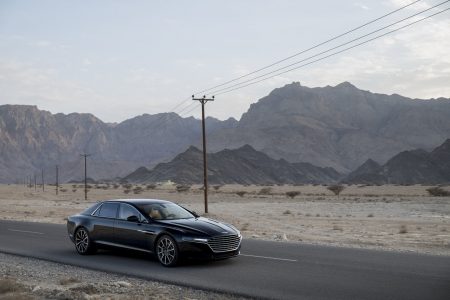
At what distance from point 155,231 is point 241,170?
141 metres

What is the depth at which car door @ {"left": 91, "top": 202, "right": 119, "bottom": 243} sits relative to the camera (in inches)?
538

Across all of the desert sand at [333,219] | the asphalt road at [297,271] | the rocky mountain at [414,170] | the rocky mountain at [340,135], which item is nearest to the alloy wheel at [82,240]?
the asphalt road at [297,271]

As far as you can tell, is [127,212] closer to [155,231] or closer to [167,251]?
[155,231]

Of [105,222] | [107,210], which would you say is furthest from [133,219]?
[107,210]

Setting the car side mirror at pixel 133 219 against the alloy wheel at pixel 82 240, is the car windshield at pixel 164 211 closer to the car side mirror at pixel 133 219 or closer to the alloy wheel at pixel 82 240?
the car side mirror at pixel 133 219

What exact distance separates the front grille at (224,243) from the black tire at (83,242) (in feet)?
12.4

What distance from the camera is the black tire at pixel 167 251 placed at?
12.1 m

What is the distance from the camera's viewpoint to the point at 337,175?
15750cm

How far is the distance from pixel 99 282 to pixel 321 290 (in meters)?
4.04

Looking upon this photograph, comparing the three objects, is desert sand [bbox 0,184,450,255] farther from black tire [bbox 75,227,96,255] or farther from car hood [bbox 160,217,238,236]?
black tire [bbox 75,227,96,255]

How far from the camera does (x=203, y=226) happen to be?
484 inches

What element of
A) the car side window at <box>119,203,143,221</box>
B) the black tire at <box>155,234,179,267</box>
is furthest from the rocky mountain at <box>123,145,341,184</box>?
the black tire at <box>155,234,179,267</box>

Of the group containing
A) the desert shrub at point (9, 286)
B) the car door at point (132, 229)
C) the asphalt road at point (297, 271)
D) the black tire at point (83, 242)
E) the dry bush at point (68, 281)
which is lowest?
the asphalt road at point (297, 271)

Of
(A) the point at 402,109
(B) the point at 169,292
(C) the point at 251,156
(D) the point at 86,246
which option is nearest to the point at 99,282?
(B) the point at 169,292
